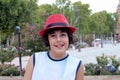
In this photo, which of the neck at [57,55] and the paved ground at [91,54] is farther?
the paved ground at [91,54]

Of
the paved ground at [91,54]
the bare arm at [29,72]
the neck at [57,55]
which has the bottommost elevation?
the paved ground at [91,54]

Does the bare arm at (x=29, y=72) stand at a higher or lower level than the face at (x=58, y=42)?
lower

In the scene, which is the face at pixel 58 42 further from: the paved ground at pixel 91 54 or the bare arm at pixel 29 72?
the paved ground at pixel 91 54

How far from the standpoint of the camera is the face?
2.19 meters

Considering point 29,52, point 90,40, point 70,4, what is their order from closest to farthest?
point 29,52 → point 90,40 → point 70,4

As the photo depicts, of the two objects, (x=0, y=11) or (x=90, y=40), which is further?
(x=90, y=40)

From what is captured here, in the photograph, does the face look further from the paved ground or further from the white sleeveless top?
the paved ground

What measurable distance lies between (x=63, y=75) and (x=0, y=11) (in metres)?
36.7

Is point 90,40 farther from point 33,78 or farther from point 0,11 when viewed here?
point 33,78

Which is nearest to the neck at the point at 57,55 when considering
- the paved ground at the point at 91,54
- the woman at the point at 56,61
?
the woman at the point at 56,61

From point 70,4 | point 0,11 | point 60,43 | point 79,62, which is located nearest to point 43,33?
point 60,43

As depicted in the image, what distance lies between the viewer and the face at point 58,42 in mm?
2186

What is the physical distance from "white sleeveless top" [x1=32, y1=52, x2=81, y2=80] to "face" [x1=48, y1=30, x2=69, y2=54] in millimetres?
64

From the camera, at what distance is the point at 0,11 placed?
38.2m
